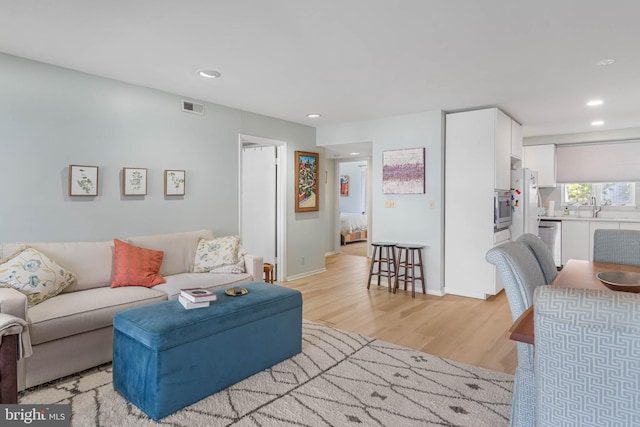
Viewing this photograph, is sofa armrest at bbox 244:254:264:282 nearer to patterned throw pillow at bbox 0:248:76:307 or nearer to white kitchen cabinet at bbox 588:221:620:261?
patterned throw pillow at bbox 0:248:76:307

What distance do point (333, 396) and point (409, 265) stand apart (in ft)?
9.08

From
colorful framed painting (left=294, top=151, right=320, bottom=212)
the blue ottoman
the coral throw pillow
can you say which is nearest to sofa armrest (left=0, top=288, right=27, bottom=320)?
the blue ottoman

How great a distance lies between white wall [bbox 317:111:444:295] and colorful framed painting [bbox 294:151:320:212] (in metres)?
0.77

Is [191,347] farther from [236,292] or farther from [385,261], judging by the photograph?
[385,261]

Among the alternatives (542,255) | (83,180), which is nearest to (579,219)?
(542,255)

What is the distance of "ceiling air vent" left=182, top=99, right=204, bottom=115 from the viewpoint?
411 cm

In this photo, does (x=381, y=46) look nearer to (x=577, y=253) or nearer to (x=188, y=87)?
(x=188, y=87)

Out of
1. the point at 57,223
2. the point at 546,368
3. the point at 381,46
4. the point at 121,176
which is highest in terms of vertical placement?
the point at 381,46

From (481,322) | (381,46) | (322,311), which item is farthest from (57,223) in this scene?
(481,322)

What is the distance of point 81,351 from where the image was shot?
8.42ft

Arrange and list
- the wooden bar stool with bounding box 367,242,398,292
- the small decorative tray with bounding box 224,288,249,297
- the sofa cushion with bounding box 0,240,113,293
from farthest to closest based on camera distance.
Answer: the wooden bar stool with bounding box 367,242,398,292 < the sofa cushion with bounding box 0,240,113,293 < the small decorative tray with bounding box 224,288,249,297

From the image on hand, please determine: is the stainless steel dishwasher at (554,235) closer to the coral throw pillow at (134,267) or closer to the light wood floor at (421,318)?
the light wood floor at (421,318)

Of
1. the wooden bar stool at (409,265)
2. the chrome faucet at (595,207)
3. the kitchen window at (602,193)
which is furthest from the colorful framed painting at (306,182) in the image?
the chrome faucet at (595,207)

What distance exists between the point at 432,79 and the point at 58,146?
11.2ft
